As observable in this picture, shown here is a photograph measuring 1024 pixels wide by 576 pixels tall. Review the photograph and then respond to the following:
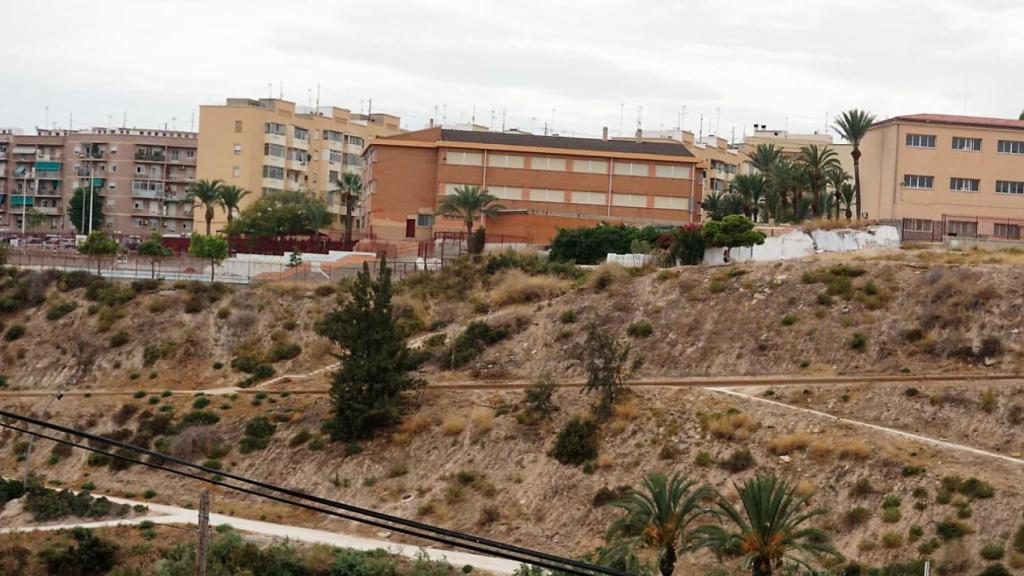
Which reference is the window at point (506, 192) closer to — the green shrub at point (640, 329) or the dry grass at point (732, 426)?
the green shrub at point (640, 329)

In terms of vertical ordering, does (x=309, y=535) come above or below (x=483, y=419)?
below

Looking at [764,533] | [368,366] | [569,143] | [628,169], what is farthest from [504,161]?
[764,533]

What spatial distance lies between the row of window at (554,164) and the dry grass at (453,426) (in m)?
40.9

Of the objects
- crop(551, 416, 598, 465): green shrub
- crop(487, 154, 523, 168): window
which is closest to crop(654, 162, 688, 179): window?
crop(487, 154, 523, 168): window

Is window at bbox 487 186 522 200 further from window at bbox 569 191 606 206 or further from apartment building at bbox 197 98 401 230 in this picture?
apartment building at bbox 197 98 401 230

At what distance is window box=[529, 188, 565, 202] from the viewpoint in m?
93.3

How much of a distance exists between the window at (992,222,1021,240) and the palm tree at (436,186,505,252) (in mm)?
30707

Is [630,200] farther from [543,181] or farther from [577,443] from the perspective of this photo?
[577,443]

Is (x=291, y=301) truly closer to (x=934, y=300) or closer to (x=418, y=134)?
(x=418, y=134)

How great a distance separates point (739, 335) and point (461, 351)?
1285 centimetres

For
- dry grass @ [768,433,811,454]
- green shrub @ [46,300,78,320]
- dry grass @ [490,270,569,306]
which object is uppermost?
dry grass @ [490,270,569,306]

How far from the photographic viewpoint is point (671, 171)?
94.2 metres

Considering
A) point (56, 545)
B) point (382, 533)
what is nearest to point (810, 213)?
point (382, 533)

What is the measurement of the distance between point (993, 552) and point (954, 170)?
151ft
